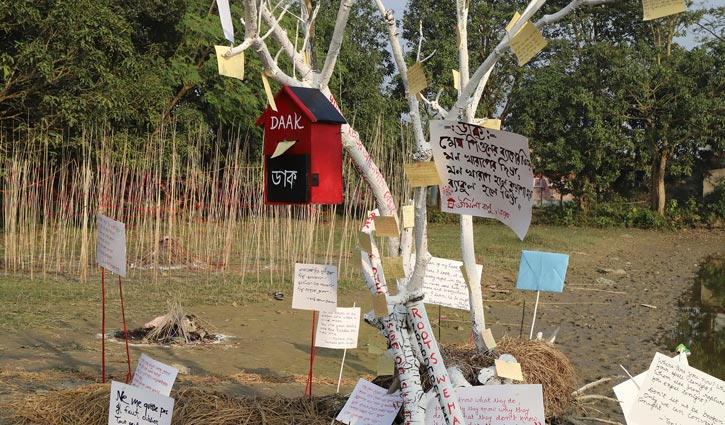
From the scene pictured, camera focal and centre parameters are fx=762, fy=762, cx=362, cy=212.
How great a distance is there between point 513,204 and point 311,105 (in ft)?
2.94

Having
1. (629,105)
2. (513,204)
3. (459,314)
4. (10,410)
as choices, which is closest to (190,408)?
(10,410)

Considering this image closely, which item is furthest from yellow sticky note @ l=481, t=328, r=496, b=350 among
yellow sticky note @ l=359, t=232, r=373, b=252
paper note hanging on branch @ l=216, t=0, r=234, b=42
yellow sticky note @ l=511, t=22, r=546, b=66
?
paper note hanging on branch @ l=216, t=0, r=234, b=42

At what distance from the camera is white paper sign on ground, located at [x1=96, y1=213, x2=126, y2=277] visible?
4.09 meters

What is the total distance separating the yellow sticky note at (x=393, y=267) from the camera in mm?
3051

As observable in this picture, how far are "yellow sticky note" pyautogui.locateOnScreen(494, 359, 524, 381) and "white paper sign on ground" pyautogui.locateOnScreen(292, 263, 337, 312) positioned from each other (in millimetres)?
899

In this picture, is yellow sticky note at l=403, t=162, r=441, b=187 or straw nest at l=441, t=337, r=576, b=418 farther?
straw nest at l=441, t=337, r=576, b=418

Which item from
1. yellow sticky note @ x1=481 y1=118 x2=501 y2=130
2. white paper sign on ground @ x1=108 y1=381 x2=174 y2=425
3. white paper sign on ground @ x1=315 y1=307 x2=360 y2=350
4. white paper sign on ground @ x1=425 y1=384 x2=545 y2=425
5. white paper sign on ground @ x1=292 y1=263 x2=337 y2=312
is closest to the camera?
white paper sign on ground @ x1=425 y1=384 x2=545 y2=425

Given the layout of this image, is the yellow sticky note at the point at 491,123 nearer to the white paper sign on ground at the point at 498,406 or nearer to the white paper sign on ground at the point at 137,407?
the white paper sign on ground at the point at 498,406

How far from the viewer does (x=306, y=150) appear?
3074 mm

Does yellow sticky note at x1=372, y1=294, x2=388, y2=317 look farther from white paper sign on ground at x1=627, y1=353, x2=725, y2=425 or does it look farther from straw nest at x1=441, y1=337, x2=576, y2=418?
white paper sign on ground at x1=627, y1=353, x2=725, y2=425

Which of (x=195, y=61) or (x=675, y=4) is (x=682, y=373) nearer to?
(x=675, y=4)

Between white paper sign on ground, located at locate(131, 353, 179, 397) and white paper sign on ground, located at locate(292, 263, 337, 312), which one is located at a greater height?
white paper sign on ground, located at locate(292, 263, 337, 312)

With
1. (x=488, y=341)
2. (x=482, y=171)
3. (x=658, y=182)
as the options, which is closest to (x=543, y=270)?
(x=488, y=341)

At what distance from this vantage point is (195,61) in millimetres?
17984
